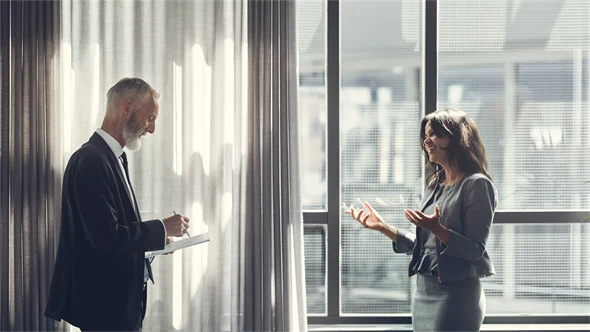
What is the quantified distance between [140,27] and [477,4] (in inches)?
73.0

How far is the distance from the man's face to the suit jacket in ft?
4.16

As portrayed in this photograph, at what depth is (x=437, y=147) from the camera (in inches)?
94.5

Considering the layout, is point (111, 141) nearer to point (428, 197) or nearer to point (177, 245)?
point (177, 245)

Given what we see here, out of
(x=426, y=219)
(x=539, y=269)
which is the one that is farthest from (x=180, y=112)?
(x=539, y=269)

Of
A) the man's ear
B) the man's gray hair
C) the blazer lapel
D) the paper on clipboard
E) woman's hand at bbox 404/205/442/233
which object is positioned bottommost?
the paper on clipboard

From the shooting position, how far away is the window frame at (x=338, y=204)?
3074mm

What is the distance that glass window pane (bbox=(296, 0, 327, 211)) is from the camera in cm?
310

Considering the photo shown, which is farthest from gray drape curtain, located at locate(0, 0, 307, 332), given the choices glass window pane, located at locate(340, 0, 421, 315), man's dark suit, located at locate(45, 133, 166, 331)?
man's dark suit, located at locate(45, 133, 166, 331)

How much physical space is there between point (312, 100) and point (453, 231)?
48.4 inches

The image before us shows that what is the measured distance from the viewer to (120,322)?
2.07 metres

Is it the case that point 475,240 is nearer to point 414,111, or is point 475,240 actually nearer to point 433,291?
Result: point 433,291

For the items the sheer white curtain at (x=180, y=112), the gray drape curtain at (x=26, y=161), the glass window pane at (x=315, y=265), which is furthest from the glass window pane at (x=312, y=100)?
the gray drape curtain at (x=26, y=161)

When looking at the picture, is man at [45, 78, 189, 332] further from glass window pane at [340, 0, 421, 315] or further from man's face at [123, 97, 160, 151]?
glass window pane at [340, 0, 421, 315]

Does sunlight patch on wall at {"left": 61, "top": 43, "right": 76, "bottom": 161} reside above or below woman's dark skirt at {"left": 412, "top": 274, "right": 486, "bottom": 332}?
above
